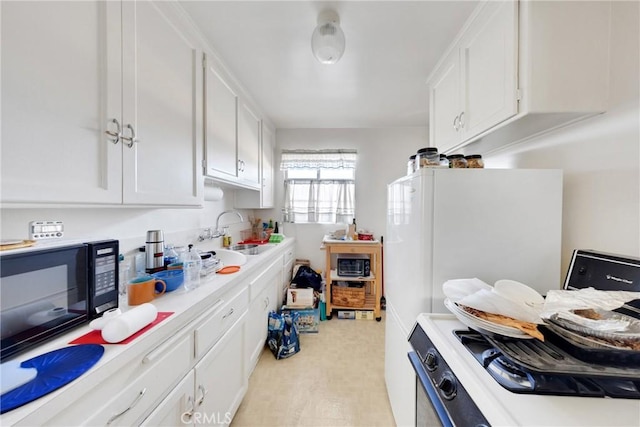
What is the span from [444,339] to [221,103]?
1844mm

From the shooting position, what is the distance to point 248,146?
2.23m

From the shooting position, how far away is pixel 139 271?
4.08 feet

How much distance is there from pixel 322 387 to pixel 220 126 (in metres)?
1.99

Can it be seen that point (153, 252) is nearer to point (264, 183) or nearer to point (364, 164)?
point (264, 183)

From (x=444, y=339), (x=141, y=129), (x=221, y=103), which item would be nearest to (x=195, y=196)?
(x=141, y=129)

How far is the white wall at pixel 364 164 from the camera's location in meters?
3.20

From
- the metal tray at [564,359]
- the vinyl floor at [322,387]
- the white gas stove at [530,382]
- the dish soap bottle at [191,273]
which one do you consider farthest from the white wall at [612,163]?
the dish soap bottle at [191,273]

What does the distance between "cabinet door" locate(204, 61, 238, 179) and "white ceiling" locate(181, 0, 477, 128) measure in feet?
0.64

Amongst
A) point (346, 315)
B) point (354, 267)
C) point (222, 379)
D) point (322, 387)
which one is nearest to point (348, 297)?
point (346, 315)

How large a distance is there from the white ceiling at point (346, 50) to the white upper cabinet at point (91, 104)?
0.38 meters

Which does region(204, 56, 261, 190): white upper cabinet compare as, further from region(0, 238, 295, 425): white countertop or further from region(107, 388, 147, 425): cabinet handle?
region(107, 388, 147, 425): cabinet handle

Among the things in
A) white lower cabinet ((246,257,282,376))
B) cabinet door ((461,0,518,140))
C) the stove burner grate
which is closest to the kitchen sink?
white lower cabinet ((246,257,282,376))

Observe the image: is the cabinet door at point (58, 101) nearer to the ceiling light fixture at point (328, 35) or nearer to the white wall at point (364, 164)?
the ceiling light fixture at point (328, 35)

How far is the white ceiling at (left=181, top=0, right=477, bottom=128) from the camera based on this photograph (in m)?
1.23
